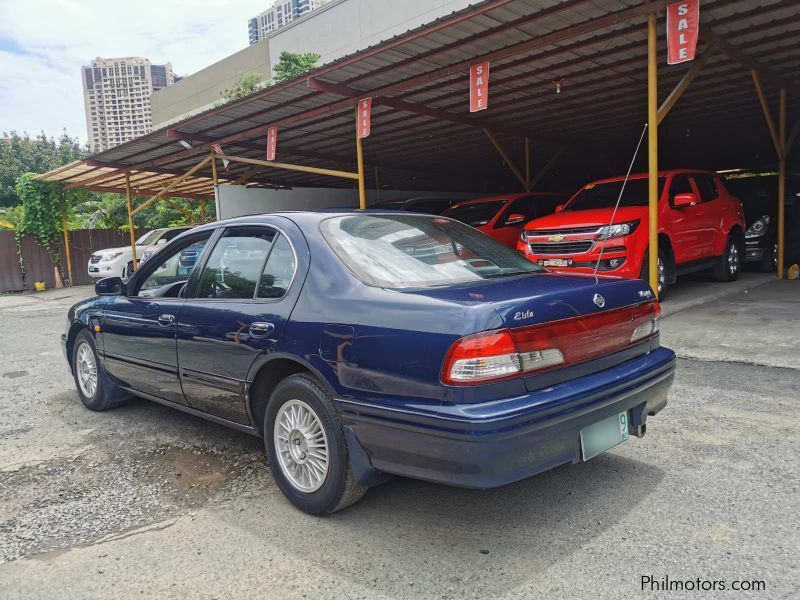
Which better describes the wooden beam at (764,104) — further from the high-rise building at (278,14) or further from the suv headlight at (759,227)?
the high-rise building at (278,14)

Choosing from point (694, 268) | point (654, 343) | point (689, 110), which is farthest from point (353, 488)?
point (689, 110)

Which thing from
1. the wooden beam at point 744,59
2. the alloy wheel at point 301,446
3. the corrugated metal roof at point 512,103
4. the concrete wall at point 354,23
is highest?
the concrete wall at point 354,23

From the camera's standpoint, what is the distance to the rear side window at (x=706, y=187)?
899 centimetres

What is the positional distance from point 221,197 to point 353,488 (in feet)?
46.7

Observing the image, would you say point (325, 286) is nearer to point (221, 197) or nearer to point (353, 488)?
point (353, 488)

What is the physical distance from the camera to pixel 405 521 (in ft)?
9.71

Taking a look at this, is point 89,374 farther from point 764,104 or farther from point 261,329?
point 764,104

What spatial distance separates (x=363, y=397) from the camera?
8.80 feet

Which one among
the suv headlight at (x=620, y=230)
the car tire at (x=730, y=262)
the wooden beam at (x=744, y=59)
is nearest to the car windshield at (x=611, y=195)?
the suv headlight at (x=620, y=230)

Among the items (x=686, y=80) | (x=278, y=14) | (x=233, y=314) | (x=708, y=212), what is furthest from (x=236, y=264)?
(x=278, y=14)

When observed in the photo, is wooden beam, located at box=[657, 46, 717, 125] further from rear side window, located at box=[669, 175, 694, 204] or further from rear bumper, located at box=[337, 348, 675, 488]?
rear bumper, located at box=[337, 348, 675, 488]

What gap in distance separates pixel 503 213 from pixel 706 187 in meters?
3.39

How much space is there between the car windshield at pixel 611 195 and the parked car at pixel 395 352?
531 cm

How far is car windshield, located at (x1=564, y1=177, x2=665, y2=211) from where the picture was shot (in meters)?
8.35
